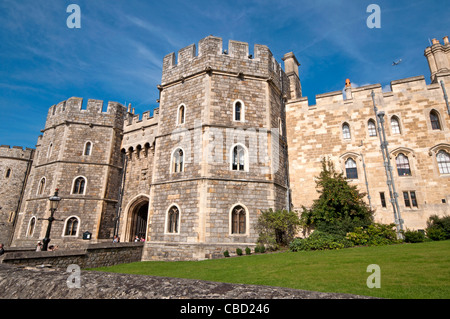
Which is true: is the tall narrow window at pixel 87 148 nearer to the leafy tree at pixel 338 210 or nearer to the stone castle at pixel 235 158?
A: the stone castle at pixel 235 158

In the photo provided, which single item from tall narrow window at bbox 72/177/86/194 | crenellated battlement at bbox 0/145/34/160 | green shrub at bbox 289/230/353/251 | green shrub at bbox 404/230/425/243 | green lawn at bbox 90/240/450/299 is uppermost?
crenellated battlement at bbox 0/145/34/160

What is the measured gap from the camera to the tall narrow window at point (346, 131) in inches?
688

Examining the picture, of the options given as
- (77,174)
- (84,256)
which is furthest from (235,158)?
(77,174)

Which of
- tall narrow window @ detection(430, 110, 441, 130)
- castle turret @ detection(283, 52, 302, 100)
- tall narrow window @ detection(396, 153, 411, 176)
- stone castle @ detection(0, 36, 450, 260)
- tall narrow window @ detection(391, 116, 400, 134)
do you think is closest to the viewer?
stone castle @ detection(0, 36, 450, 260)

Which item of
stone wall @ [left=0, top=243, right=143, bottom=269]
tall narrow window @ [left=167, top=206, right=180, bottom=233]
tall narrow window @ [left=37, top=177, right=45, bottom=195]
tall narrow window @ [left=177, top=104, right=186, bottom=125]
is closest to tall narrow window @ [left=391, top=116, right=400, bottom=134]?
tall narrow window @ [left=177, top=104, right=186, bottom=125]

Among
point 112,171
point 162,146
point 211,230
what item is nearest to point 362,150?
point 211,230

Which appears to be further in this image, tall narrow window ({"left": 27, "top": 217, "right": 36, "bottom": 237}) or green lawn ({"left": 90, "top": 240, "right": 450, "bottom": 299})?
tall narrow window ({"left": 27, "top": 217, "right": 36, "bottom": 237})

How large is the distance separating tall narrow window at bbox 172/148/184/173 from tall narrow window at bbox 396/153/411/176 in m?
13.0

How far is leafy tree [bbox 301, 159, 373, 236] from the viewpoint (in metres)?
14.3

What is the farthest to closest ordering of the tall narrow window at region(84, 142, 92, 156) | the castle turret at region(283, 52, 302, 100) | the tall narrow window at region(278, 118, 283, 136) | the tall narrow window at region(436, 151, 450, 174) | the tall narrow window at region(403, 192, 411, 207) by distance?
the tall narrow window at region(84, 142, 92, 156)
the castle turret at region(283, 52, 302, 100)
the tall narrow window at region(278, 118, 283, 136)
the tall narrow window at region(403, 192, 411, 207)
the tall narrow window at region(436, 151, 450, 174)

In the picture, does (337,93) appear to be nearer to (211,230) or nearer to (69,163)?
(211,230)

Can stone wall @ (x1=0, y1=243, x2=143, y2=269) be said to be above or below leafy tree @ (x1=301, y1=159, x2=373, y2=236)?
below

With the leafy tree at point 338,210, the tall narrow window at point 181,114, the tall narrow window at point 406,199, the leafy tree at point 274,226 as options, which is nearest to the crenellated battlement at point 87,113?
the tall narrow window at point 181,114

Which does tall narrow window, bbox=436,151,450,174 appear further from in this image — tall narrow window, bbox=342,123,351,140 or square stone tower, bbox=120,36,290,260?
square stone tower, bbox=120,36,290,260
